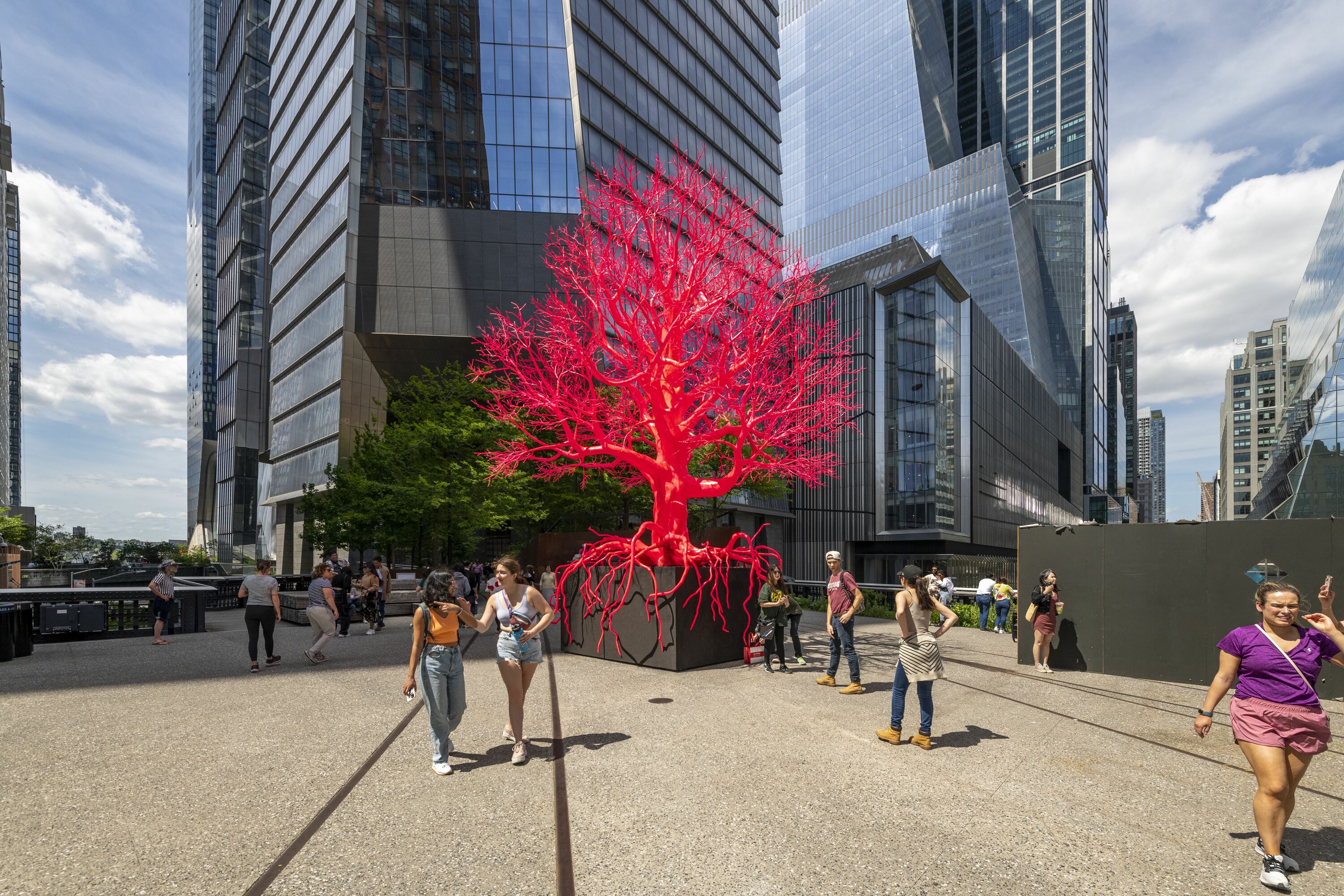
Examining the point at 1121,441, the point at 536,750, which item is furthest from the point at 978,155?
the point at 1121,441

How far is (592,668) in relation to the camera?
1050cm

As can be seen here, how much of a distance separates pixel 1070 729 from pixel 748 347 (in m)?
7.12

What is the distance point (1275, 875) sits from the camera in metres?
3.74

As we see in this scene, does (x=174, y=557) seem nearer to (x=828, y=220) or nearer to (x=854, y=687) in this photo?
(x=854, y=687)

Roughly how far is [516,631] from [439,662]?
0.70m

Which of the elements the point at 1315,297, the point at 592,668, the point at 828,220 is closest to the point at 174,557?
the point at 592,668

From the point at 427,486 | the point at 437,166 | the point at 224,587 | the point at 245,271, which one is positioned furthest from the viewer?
the point at 245,271

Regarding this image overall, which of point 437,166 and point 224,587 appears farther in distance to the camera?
point 437,166

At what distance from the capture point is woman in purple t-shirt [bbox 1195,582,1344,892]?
12.5 feet

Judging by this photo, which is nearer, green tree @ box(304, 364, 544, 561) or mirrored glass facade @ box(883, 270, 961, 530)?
green tree @ box(304, 364, 544, 561)

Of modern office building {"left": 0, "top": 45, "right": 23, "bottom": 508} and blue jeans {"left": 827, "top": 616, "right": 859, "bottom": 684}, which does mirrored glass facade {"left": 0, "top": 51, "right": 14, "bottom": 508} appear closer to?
modern office building {"left": 0, "top": 45, "right": 23, "bottom": 508}

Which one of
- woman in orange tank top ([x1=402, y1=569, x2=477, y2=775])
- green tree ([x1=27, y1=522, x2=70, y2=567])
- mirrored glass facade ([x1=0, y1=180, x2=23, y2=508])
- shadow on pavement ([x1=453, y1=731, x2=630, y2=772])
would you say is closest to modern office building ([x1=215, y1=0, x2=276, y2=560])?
green tree ([x1=27, y1=522, x2=70, y2=567])

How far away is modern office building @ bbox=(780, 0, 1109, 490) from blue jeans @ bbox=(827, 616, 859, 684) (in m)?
64.2

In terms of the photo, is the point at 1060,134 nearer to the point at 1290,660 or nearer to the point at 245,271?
the point at 245,271
